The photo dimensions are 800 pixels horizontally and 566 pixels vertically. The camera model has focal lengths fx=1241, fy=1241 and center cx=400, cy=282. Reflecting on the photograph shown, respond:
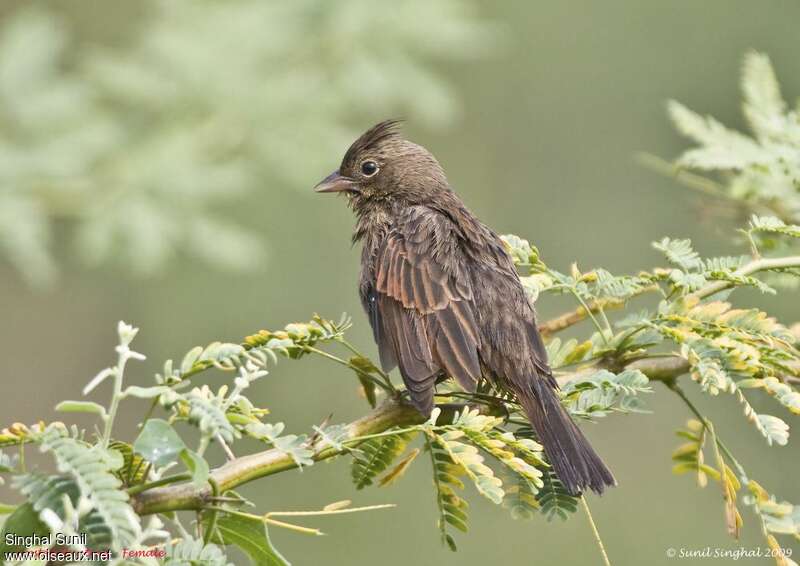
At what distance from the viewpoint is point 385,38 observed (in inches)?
240

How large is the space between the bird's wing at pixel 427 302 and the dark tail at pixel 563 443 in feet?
0.95

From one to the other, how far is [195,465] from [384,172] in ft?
9.60

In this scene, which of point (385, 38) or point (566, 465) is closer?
point (566, 465)

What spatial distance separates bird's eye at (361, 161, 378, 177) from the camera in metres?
5.06

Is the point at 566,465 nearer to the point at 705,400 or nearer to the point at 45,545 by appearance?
the point at 45,545

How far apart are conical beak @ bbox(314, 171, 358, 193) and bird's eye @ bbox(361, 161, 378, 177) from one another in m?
0.07

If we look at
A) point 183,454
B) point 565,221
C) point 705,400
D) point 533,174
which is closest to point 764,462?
point 705,400

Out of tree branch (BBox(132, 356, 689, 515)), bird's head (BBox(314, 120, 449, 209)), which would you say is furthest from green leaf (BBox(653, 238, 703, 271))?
bird's head (BBox(314, 120, 449, 209))

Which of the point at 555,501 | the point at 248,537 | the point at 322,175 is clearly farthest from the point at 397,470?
the point at 322,175

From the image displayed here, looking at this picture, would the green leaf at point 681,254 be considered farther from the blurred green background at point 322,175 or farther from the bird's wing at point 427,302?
the blurred green background at point 322,175

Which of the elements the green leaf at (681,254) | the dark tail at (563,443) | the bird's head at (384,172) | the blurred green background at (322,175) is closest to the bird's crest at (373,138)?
the bird's head at (384,172)

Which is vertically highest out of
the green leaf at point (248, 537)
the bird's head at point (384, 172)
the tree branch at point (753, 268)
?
the bird's head at point (384, 172)

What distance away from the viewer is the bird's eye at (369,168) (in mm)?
5059

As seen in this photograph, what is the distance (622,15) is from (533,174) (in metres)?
2.92
